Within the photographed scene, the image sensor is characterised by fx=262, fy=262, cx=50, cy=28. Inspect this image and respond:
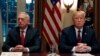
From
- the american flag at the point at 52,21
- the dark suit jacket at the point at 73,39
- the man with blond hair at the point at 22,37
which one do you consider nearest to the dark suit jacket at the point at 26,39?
the man with blond hair at the point at 22,37

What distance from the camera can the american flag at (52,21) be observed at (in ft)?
16.0

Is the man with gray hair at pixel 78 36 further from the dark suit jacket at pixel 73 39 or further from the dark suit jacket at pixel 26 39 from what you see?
the dark suit jacket at pixel 26 39

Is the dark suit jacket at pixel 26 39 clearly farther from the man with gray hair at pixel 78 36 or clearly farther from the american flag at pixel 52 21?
the american flag at pixel 52 21

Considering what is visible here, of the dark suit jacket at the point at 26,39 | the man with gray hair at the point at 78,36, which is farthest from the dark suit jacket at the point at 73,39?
the dark suit jacket at the point at 26,39

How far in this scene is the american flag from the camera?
192 inches

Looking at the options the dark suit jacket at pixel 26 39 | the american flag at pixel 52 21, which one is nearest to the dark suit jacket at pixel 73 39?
the dark suit jacket at pixel 26 39

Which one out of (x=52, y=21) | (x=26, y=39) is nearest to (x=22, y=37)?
(x=26, y=39)

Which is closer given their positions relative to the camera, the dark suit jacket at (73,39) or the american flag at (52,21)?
the dark suit jacket at (73,39)

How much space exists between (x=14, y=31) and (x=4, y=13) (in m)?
1.86

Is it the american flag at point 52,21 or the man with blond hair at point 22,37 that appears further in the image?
the american flag at point 52,21

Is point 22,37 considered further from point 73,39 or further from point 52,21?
point 52,21

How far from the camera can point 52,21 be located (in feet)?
16.2

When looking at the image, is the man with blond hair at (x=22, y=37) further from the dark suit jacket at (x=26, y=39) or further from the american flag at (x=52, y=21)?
the american flag at (x=52, y=21)

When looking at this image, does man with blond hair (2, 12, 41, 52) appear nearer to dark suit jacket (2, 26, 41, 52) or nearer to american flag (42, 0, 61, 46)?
dark suit jacket (2, 26, 41, 52)
